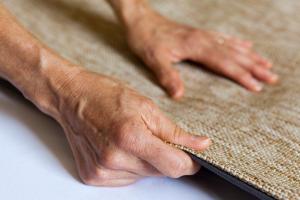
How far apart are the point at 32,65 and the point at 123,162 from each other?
9.7 inches

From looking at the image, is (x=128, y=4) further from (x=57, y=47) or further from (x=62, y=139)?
(x=62, y=139)

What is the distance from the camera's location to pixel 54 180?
761 mm

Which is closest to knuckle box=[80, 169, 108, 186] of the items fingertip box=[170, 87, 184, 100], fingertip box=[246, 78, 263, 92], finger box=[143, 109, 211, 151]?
finger box=[143, 109, 211, 151]

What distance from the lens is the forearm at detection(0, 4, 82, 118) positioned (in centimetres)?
79

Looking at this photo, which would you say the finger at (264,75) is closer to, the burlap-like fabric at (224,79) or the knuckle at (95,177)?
the burlap-like fabric at (224,79)

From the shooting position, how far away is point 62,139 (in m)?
0.84

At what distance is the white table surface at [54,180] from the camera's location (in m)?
0.74

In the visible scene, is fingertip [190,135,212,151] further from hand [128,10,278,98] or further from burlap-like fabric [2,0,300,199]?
hand [128,10,278,98]

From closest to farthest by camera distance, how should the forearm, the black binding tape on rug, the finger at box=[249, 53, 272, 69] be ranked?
the black binding tape on rug → the forearm → the finger at box=[249, 53, 272, 69]

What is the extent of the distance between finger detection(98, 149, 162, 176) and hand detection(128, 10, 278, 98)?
0.24 metres

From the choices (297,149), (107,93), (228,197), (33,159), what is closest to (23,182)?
(33,159)

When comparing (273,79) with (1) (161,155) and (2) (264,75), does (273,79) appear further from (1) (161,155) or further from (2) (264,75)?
(1) (161,155)

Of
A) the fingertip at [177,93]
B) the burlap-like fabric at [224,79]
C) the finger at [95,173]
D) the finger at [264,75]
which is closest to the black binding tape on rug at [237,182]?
the burlap-like fabric at [224,79]

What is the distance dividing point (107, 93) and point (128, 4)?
41 centimetres
